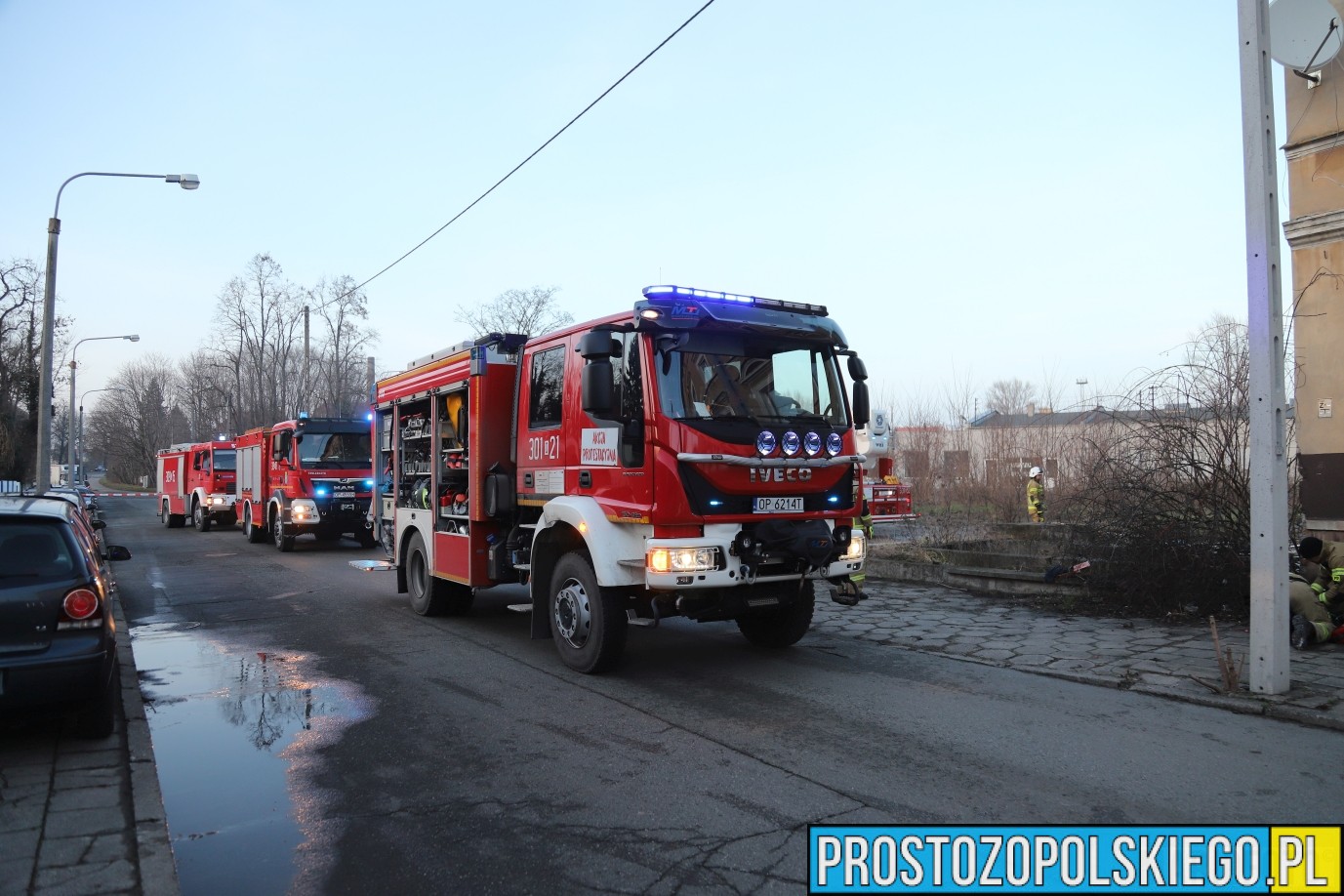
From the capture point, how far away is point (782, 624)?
8.28 meters

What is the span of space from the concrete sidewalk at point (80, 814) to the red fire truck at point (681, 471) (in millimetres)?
3211

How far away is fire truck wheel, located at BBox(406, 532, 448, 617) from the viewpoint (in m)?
10.4

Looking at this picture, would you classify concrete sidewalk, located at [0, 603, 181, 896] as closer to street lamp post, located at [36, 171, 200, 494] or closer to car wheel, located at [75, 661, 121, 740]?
car wheel, located at [75, 661, 121, 740]

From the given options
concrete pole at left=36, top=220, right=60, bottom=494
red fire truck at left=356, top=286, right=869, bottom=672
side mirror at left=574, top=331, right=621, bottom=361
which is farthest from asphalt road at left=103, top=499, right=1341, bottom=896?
concrete pole at left=36, top=220, right=60, bottom=494

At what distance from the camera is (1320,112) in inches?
386

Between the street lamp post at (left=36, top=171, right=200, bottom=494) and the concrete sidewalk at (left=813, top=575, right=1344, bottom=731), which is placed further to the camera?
the street lamp post at (left=36, top=171, right=200, bottom=494)

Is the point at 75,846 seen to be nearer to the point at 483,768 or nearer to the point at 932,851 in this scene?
the point at 483,768

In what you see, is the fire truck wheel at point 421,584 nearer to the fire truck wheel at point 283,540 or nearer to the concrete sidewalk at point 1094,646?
the concrete sidewalk at point 1094,646

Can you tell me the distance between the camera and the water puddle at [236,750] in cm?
394

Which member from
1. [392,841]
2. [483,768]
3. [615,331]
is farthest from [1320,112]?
[392,841]

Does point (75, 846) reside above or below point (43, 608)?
below

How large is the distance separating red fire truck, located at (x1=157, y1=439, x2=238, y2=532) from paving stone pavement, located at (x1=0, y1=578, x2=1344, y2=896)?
56.5 ft

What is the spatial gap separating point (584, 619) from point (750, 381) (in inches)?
92.4

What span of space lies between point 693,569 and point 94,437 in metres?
112
